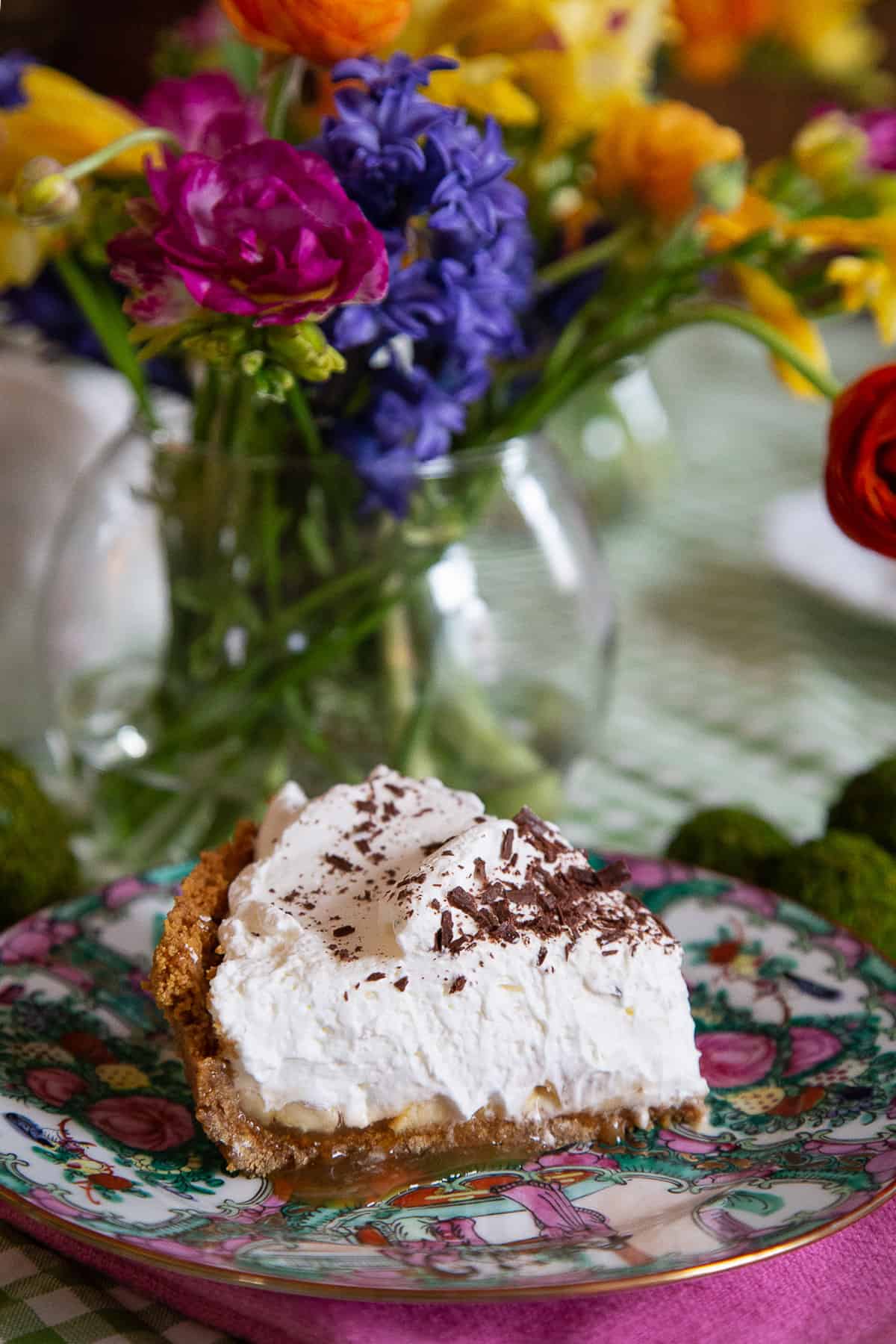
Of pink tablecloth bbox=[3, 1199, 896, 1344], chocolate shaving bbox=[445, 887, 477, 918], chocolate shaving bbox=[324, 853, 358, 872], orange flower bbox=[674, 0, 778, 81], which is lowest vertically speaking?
pink tablecloth bbox=[3, 1199, 896, 1344]

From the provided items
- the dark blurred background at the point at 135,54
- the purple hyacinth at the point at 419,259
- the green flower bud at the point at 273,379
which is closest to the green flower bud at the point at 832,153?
the purple hyacinth at the point at 419,259

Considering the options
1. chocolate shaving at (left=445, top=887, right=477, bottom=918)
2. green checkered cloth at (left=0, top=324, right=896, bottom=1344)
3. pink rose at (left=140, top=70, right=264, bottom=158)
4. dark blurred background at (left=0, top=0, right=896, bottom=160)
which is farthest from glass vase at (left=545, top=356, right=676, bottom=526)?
dark blurred background at (left=0, top=0, right=896, bottom=160)

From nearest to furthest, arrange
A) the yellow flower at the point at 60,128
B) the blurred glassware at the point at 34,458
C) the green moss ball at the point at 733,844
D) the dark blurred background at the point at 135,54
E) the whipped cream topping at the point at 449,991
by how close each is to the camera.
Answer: the whipped cream topping at the point at 449,991
the yellow flower at the point at 60,128
the green moss ball at the point at 733,844
the blurred glassware at the point at 34,458
the dark blurred background at the point at 135,54

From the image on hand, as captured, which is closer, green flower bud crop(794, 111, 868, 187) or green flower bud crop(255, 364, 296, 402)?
green flower bud crop(255, 364, 296, 402)

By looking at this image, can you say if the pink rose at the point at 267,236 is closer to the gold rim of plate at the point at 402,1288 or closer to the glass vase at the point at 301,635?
the glass vase at the point at 301,635

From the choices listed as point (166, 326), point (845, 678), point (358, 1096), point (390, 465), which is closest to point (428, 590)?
point (390, 465)

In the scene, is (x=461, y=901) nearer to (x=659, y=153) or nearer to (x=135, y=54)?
(x=659, y=153)

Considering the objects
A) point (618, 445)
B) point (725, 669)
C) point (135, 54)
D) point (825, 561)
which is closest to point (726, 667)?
point (725, 669)

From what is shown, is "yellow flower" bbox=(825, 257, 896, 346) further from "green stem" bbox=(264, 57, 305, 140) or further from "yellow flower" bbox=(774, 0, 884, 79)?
"yellow flower" bbox=(774, 0, 884, 79)
